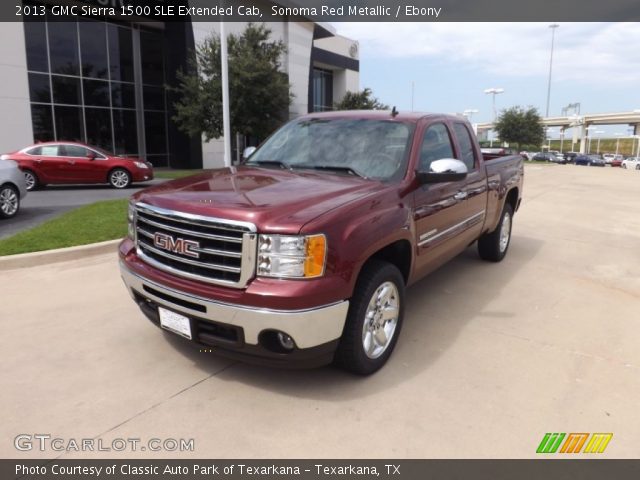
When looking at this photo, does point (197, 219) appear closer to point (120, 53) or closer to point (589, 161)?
point (120, 53)

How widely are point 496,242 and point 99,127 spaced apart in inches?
893

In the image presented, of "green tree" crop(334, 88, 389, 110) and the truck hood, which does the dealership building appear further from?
the truck hood

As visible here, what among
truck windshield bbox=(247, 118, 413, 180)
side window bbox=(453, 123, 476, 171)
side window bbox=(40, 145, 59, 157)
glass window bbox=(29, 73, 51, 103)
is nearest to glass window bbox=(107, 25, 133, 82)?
glass window bbox=(29, 73, 51, 103)

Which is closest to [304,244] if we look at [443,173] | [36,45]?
[443,173]

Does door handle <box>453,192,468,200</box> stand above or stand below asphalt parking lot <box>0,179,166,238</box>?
above

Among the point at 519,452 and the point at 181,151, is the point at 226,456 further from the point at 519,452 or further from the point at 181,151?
the point at 181,151

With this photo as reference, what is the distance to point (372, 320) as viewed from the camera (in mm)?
3395

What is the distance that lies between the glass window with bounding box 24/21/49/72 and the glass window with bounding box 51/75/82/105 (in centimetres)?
69

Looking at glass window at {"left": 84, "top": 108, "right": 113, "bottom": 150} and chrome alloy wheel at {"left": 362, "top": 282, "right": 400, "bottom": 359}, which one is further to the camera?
glass window at {"left": 84, "top": 108, "right": 113, "bottom": 150}

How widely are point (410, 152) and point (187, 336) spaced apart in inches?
88.3

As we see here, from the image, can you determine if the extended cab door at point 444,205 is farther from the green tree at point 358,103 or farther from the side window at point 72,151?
the green tree at point 358,103

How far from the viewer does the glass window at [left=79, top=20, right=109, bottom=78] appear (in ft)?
74.7

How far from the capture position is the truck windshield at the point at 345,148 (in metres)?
3.95
